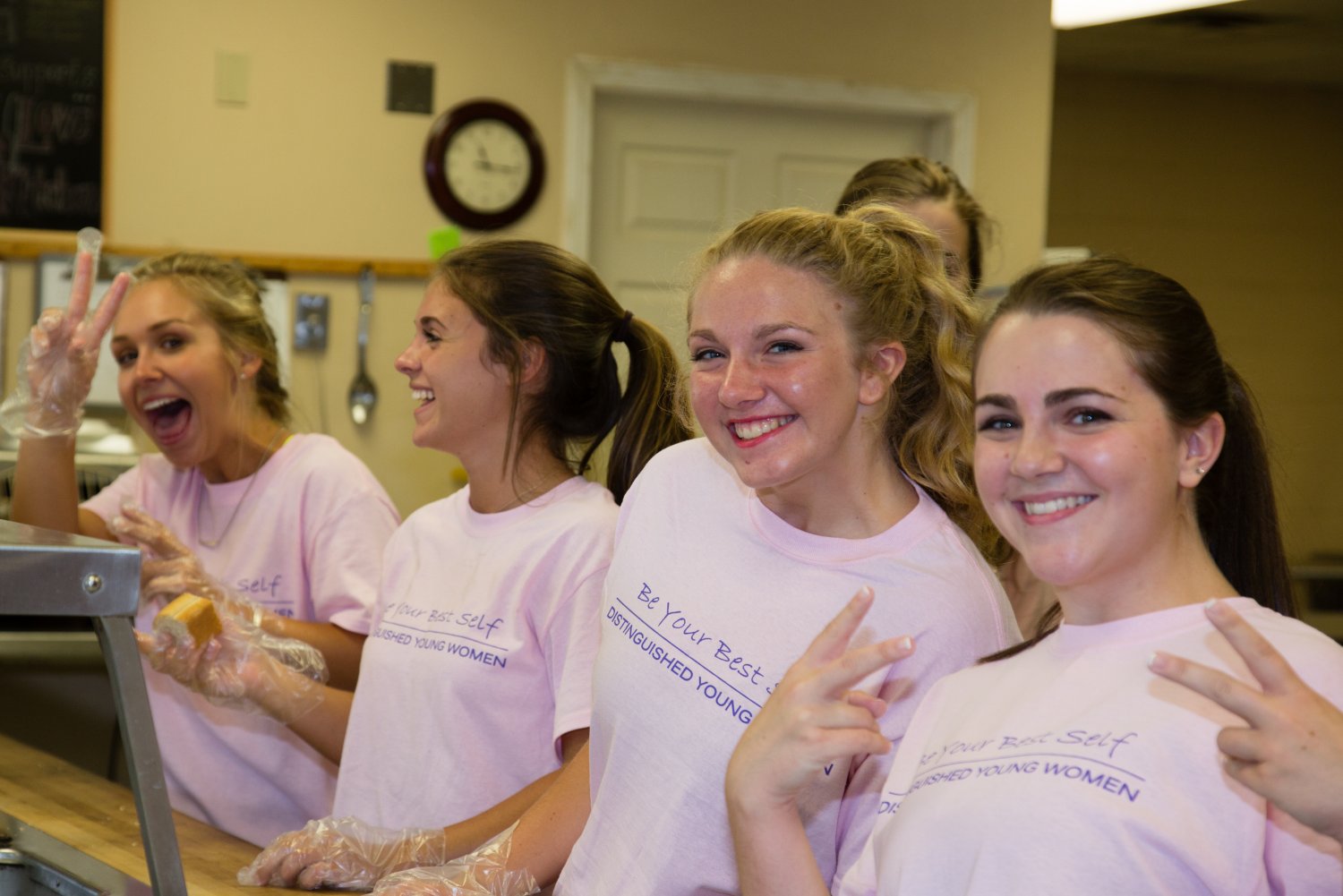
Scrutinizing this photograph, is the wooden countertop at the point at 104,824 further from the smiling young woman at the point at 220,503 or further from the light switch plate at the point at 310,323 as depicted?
the light switch plate at the point at 310,323

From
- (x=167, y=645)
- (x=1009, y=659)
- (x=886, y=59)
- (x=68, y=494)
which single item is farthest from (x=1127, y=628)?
(x=886, y=59)

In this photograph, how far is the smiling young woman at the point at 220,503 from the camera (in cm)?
209

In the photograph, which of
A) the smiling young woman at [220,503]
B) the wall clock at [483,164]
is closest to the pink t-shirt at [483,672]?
the smiling young woman at [220,503]

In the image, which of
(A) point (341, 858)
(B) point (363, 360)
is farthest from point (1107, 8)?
(A) point (341, 858)

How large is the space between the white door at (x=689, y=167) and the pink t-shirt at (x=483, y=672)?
2.64 meters

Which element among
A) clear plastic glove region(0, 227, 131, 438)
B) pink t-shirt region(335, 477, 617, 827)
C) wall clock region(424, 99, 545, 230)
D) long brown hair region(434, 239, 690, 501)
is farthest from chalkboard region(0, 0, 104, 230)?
pink t-shirt region(335, 477, 617, 827)

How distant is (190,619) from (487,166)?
2.67m

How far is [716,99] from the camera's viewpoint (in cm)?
448

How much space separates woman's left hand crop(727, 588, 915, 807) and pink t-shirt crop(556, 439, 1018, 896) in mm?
147

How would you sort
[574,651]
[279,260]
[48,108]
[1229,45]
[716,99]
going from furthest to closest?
[1229,45], [716,99], [279,260], [48,108], [574,651]

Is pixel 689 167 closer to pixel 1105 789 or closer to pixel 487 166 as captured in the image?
pixel 487 166

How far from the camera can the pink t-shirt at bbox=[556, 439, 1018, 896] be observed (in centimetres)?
131

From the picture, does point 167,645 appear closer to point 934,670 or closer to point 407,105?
point 934,670

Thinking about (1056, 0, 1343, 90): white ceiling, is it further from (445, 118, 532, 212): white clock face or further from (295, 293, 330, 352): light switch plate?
(295, 293, 330, 352): light switch plate
